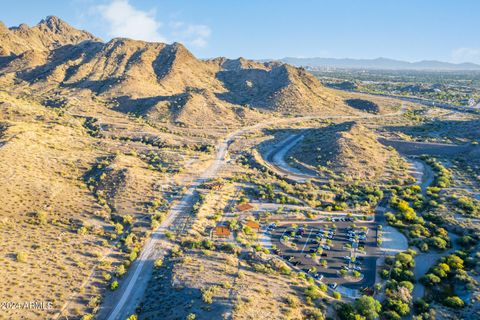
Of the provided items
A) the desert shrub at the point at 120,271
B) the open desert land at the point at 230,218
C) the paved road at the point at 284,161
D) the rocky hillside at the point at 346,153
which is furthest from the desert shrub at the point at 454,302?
the desert shrub at the point at 120,271

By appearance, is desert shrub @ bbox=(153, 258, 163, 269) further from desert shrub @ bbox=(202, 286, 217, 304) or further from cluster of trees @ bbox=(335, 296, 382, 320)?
cluster of trees @ bbox=(335, 296, 382, 320)

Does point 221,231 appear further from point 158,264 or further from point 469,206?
point 469,206

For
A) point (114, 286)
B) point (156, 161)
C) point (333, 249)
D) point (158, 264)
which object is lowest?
point (333, 249)

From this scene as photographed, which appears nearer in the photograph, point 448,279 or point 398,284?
point 398,284

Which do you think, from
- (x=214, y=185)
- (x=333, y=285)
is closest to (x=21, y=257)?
(x=214, y=185)

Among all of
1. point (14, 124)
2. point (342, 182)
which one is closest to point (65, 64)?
point (14, 124)

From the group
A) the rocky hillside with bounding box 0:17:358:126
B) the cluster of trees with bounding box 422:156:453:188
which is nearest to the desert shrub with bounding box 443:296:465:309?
the cluster of trees with bounding box 422:156:453:188

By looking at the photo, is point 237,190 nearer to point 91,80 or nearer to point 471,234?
point 471,234
